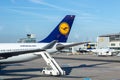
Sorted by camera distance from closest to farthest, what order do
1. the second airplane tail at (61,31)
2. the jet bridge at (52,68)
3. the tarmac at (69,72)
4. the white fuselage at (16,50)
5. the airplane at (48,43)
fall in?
1. the tarmac at (69,72)
2. the jet bridge at (52,68)
3. the white fuselage at (16,50)
4. the airplane at (48,43)
5. the second airplane tail at (61,31)

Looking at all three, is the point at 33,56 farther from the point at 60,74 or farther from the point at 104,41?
the point at 104,41

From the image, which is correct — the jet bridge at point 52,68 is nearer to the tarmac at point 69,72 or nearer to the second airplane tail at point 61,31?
the tarmac at point 69,72

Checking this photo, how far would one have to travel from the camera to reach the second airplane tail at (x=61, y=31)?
38.8 metres

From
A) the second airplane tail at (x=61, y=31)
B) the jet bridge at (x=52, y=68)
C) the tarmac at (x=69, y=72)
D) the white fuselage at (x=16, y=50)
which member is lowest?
the tarmac at (x=69, y=72)

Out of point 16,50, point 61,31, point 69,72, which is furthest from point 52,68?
point 61,31

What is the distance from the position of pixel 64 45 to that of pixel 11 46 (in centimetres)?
696

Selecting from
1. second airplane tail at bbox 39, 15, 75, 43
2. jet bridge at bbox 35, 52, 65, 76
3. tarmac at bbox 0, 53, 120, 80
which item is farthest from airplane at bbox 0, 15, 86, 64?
tarmac at bbox 0, 53, 120, 80

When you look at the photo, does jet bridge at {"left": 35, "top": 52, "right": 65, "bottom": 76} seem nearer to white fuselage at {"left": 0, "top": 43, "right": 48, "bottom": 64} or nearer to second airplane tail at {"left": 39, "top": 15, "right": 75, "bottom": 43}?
white fuselage at {"left": 0, "top": 43, "right": 48, "bottom": 64}

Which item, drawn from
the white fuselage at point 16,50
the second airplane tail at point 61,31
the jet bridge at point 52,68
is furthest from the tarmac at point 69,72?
the second airplane tail at point 61,31

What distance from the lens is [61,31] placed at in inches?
1537

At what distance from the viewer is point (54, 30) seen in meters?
38.9

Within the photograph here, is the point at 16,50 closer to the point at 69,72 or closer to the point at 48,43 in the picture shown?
the point at 48,43

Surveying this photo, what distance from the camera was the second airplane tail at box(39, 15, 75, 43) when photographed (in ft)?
127

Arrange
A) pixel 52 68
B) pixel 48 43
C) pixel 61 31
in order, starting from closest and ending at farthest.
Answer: pixel 52 68 → pixel 48 43 → pixel 61 31
